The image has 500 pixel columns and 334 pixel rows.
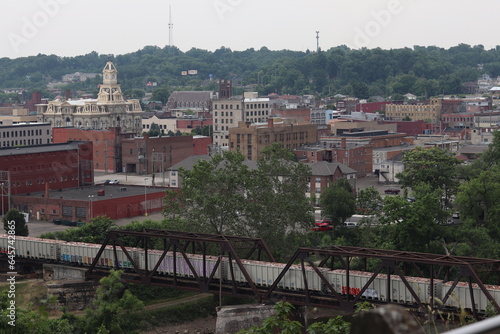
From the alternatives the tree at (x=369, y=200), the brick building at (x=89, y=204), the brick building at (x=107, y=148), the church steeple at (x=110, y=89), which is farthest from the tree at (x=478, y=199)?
the church steeple at (x=110, y=89)

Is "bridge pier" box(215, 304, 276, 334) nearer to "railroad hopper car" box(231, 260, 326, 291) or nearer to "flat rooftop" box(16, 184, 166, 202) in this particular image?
"railroad hopper car" box(231, 260, 326, 291)

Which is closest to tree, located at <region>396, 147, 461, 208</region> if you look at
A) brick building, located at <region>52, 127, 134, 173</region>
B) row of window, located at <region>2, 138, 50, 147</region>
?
brick building, located at <region>52, 127, 134, 173</region>

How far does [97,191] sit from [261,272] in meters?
33.1

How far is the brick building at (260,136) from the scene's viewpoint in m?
83.0

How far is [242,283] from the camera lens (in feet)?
102

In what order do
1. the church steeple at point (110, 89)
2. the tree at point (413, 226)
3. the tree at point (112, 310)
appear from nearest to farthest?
the tree at point (112, 310) → the tree at point (413, 226) → the church steeple at point (110, 89)

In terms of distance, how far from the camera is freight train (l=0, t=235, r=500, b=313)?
2675 cm

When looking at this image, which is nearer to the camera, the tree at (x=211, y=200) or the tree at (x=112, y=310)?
the tree at (x=112, y=310)

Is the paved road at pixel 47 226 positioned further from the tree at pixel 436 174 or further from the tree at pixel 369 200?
the tree at pixel 436 174

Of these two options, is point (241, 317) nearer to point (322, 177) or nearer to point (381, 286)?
point (381, 286)

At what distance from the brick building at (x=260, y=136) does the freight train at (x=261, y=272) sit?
148 feet

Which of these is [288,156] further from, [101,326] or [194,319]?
[101,326]

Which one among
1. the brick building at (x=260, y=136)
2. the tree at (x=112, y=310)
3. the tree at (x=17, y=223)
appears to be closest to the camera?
the tree at (x=112, y=310)

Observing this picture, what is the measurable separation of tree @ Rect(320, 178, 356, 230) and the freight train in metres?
17.0
